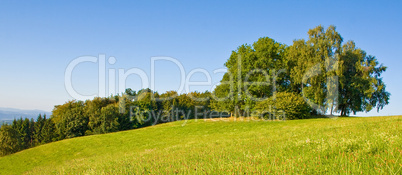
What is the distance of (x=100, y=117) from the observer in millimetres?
73125

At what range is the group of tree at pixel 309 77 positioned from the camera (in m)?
42.2

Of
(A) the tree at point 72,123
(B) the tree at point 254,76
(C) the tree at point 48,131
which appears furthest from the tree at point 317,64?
(C) the tree at point 48,131

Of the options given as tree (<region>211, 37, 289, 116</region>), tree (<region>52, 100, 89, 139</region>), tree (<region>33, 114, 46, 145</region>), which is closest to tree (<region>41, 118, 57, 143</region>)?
tree (<region>33, 114, 46, 145</region>)

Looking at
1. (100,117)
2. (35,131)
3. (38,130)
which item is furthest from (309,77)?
(35,131)

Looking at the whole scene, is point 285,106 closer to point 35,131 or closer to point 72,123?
point 72,123

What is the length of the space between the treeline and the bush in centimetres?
2437

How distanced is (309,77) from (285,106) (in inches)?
309

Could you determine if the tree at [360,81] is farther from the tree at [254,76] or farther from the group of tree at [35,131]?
the group of tree at [35,131]

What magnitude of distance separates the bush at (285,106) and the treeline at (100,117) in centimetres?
2437

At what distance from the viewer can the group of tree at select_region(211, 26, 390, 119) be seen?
139 ft

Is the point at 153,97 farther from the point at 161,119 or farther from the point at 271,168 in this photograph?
the point at 271,168

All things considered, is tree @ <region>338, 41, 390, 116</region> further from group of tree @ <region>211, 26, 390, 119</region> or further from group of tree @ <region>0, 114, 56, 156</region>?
group of tree @ <region>0, 114, 56, 156</region>

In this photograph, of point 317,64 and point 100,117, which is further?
point 100,117

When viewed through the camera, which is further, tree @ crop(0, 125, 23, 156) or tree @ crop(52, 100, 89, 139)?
tree @ crop(52, 100, 89, 139)
